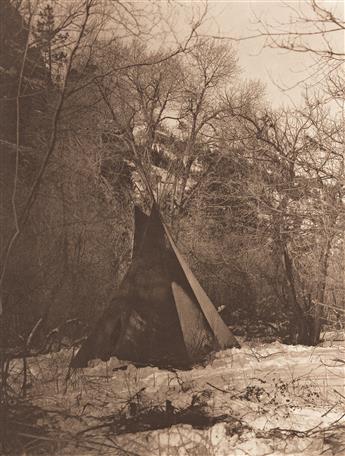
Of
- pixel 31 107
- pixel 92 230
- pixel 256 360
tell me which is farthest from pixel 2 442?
pixel 92 230

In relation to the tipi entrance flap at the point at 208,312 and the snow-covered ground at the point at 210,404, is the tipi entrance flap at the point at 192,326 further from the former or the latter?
the snow-covered ground at the point at 210,404

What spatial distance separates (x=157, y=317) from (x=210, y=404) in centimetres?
247

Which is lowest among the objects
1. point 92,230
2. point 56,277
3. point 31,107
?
point 56,277

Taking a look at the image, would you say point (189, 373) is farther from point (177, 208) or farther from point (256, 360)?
point (177, 208)

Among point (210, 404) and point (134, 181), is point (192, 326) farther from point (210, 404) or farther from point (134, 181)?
point (134, 181)

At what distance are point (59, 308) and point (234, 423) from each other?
8408 millimetres

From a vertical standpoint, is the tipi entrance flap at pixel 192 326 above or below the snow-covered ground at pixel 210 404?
above

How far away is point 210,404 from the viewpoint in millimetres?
4887

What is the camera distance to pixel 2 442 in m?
3.76

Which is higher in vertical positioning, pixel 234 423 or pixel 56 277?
pixel 56 277

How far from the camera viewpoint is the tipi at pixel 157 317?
7.06 meters

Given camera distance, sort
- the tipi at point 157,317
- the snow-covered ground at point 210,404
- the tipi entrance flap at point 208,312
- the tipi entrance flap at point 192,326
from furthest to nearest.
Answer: the tipi entrance flap at point 208,312 < the tipi entrance flap at point 192,326 < the tipi at point 157,317 < the snow-covered ground at point 210,404

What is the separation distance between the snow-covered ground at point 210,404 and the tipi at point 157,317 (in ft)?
1.02

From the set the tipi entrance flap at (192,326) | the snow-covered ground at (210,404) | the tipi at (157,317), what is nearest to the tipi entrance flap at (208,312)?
the tipi at (157,317)
